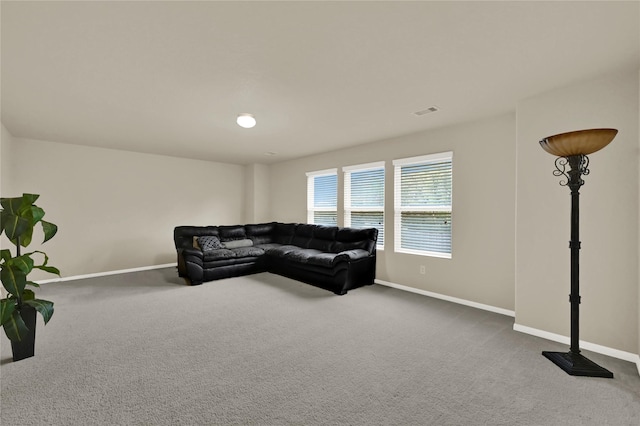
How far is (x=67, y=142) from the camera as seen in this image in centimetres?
515

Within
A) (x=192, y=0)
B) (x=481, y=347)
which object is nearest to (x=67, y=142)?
(x=192, y=0)

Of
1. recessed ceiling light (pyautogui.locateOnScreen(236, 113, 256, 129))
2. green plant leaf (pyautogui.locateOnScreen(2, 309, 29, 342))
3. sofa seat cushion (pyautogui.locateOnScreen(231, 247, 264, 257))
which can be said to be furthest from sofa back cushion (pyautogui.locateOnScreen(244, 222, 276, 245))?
green plant leaf (pyautogui.locateOnScreen(2, 309, 29, 342))

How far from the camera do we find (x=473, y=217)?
391cm

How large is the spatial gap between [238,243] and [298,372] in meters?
4.12

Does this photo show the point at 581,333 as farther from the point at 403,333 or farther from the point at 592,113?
the point at 592,113

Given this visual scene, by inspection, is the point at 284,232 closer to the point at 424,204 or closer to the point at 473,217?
the point at 424,204

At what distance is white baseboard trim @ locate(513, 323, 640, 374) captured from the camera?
96.9 inches

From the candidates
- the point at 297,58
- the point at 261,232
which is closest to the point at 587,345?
the point at 297,58

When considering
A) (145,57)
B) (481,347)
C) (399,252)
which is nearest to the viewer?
(145,57)

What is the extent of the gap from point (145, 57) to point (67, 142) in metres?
4.29

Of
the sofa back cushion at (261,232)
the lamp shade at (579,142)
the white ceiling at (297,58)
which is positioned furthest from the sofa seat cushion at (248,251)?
the lamp shade at (579,142)

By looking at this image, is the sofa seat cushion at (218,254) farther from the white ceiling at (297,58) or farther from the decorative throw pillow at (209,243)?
the white ceiling at (297,58)

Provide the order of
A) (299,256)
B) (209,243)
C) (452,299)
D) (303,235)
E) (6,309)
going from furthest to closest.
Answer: (303,235) < (209,243) < (299,256) < (452,299) < (6,309)

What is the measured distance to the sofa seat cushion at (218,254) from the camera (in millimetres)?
5086
